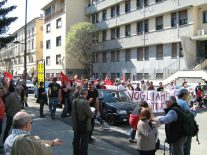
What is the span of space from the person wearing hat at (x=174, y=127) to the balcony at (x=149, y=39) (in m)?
28.1

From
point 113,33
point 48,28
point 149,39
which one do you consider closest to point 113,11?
point 113,33

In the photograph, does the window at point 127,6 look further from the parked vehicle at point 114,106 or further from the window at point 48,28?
the parked vehicle at point 114,106

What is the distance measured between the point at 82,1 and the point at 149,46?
19.0 meters

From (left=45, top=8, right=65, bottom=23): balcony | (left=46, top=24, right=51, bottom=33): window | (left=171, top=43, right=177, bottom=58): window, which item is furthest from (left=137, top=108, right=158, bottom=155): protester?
(left=46, top=24, right=51, bottom=33): window

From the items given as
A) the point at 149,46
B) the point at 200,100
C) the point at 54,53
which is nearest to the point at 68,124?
the point at 200,100

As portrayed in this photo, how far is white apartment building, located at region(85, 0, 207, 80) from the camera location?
34500 mm

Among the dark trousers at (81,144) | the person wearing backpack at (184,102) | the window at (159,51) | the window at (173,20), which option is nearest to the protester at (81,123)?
the dark trousers at (81,144)

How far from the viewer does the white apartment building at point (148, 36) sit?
3450cm

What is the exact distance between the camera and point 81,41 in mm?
48344

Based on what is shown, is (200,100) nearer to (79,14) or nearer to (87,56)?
(87,56)

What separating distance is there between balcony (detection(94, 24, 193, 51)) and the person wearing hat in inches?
1106

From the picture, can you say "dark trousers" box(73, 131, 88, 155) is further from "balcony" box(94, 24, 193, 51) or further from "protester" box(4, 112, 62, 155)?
"balcony" box(94, 24, 193, 51)

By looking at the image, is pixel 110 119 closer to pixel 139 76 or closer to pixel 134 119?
pixel 134 119

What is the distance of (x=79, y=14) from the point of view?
2211 inches
